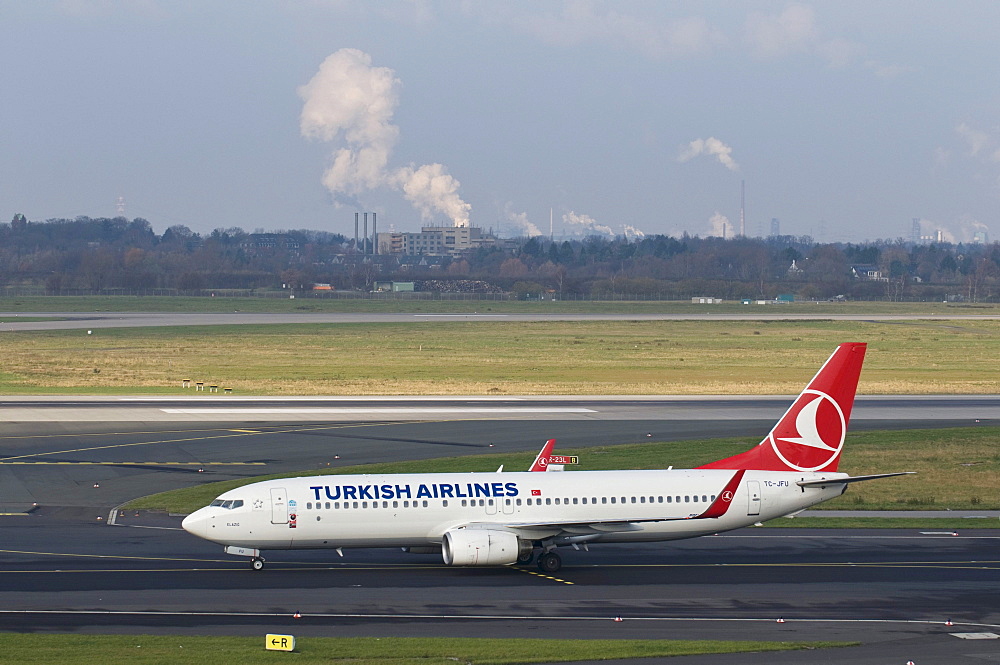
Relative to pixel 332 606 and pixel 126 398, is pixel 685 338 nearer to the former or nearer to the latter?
pixel 126 398

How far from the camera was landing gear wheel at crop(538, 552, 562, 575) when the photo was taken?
3547 cm

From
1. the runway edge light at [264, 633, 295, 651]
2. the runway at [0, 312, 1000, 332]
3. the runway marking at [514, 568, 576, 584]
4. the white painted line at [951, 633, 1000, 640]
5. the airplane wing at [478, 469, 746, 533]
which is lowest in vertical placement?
the runway marking at [514, 568, 576, 584]

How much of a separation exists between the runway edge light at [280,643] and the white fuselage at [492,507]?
826 centimetres

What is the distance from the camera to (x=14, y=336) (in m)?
135

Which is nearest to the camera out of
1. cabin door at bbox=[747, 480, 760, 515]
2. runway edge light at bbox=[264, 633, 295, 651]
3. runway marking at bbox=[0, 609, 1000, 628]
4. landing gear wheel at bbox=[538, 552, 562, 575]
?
runway edge light at bbox=[264, 633, 295, 651]

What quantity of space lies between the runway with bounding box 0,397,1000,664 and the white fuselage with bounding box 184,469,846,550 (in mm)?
1315

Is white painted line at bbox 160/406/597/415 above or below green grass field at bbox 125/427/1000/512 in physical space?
above

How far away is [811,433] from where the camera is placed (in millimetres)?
38188

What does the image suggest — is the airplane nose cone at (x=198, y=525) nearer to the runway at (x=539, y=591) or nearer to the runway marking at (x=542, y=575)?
the runway at (x=539, y=591)

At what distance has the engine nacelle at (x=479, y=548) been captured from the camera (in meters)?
33.9

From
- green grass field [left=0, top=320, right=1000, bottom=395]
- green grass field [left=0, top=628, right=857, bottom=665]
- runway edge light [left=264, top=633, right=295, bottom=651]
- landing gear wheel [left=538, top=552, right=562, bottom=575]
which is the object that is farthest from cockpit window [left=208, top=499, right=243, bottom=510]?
green grass field [left=0, top=320, right=1000, bottom=395]

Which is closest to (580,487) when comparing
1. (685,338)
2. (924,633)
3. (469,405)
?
(924,633)

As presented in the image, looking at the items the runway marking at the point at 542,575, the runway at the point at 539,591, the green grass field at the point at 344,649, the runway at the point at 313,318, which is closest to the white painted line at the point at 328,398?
the runway at the point at 539,591

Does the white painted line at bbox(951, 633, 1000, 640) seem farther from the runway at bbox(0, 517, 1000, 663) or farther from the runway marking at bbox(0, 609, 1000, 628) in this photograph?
the runway marking at bbox(0, 609, 1000, 628)
